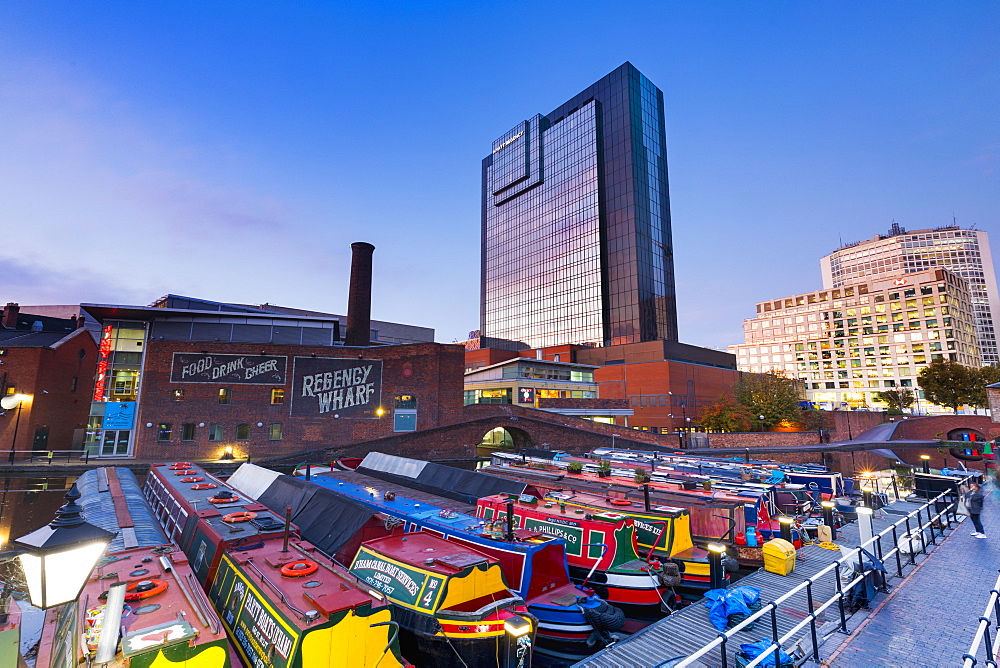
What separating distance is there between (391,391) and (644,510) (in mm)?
→ 32185

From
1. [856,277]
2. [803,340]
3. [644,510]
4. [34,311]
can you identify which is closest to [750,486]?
[644,510]

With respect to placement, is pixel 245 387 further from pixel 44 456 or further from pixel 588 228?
pixel 588 228

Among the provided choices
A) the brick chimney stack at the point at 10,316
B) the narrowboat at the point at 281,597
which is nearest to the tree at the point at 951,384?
the narrowboat at the point at 281,597

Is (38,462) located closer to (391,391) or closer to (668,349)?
(391,391)

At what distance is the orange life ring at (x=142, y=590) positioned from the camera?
8.25 metres

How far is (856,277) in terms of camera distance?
153m

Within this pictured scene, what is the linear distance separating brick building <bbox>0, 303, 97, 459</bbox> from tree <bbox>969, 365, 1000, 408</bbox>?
103 metres

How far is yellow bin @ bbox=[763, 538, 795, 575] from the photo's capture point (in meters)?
14.1

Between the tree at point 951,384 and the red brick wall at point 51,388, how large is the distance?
101 metres

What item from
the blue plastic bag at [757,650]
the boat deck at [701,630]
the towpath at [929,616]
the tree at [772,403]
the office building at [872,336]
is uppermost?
the office building at [872,336]

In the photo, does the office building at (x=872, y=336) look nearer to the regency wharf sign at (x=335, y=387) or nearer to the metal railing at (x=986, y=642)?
the regency wharf sign at (x=335, y=387)

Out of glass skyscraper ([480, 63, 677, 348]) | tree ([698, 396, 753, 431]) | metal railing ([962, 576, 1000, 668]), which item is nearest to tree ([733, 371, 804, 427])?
tree ([698, 396, 753, 431])

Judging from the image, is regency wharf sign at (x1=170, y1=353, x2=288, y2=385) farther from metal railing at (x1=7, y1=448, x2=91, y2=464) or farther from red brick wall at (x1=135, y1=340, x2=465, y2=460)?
metal railing at (x1=7, y1=448, x2=91, y2=464)

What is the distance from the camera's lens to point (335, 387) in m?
44.2
